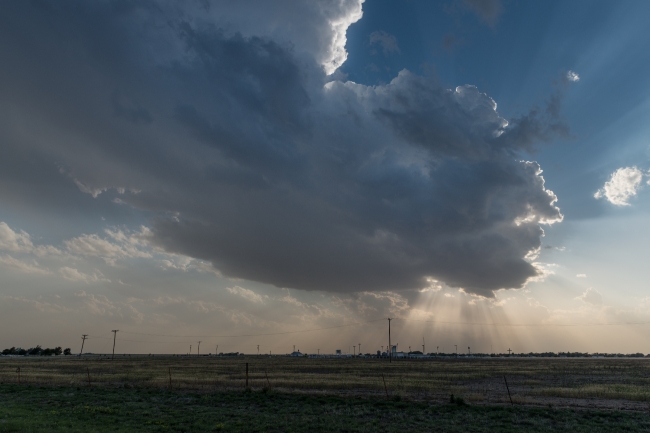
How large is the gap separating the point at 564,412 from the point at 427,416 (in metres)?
9.09

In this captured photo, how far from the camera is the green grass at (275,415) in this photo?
20.6m

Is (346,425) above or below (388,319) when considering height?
below

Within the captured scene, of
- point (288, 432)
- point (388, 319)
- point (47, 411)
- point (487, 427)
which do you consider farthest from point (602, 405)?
point (388, 319)

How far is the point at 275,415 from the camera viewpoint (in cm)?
2428

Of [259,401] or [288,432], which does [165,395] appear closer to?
[259,401]

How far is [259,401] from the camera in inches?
1172

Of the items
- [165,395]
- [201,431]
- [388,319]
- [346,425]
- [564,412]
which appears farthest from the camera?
[388,319]

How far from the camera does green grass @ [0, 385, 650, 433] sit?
20.6 m

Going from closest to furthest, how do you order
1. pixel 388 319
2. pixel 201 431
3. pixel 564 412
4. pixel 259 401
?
1. pixel 201 431
2. pixel 564 412
3. pixel 259 401
4. pixel 388 319

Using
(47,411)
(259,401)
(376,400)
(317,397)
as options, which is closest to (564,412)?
(376,400)

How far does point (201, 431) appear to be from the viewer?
19.5 metres

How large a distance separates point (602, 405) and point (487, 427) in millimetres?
16454

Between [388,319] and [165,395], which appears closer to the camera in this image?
[165,395]

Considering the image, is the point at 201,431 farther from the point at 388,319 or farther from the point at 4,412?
the point at 388,319
